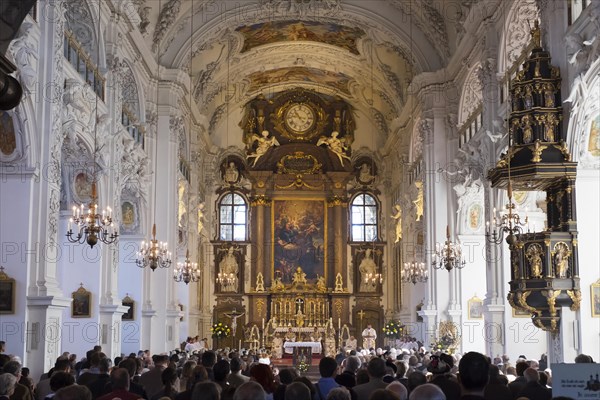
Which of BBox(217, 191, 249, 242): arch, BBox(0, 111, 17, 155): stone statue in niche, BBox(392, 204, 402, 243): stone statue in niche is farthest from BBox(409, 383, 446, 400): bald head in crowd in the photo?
BBox(217, 191, 249, 242): arch

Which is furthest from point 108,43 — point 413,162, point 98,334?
point 413,162

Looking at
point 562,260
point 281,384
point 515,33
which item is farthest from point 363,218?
point 281,384

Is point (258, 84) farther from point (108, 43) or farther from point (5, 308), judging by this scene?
point (5, 308)

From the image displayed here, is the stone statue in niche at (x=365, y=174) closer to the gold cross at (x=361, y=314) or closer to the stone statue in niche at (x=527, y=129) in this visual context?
the gold cross at (x=361, y=314)

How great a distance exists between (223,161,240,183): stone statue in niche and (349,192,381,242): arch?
5452 mm

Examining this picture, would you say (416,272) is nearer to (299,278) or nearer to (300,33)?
(300,33)

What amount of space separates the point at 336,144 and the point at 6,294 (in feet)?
86.4

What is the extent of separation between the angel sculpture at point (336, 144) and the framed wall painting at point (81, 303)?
70.7ft

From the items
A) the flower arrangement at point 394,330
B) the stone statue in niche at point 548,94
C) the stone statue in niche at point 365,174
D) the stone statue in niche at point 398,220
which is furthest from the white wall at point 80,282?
the stone statue in niche at point 365,174

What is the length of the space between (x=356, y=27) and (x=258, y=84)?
950 cm

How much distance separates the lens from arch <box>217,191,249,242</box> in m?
39.2

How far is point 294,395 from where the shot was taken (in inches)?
234

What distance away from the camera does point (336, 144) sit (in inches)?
1527

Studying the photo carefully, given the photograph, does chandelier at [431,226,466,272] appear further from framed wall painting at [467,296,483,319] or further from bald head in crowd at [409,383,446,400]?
bald head in crowd at [409,383,446,400]
